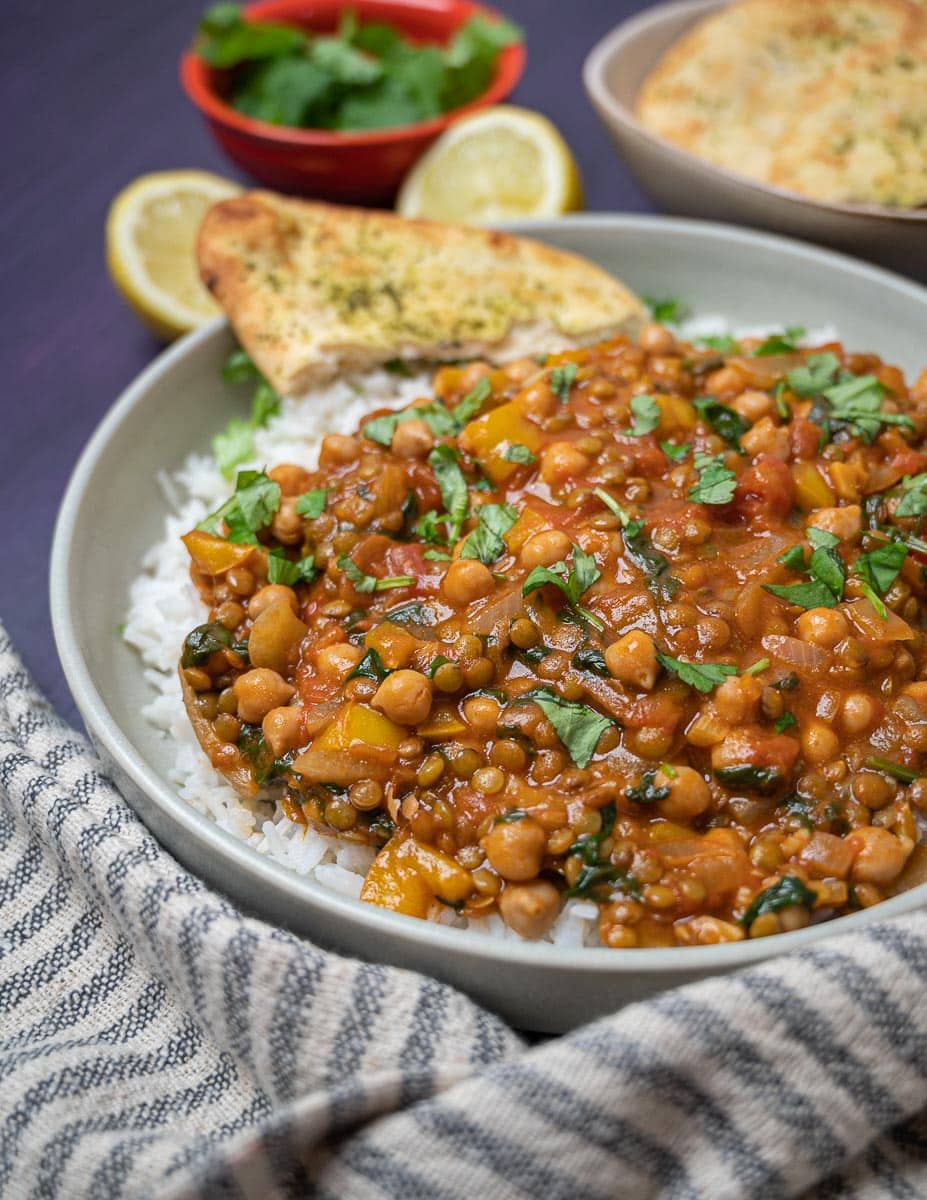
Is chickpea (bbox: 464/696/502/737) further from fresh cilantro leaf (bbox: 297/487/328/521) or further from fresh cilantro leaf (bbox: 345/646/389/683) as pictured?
fresh cilantro leaf (bbox: 297/487/328/521)

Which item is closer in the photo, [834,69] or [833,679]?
[833,679]

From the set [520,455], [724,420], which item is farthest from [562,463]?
[724,420]

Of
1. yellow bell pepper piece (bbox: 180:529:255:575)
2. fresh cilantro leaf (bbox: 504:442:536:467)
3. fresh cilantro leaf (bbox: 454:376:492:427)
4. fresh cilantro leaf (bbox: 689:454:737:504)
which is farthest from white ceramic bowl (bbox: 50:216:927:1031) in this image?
fresh cilantro leaf (bbox: 504:442:536:467)

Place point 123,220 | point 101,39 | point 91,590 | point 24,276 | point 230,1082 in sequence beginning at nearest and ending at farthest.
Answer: point 230,1082 < point 91,590 < point 123,220 < point 24,276 < point 101,39

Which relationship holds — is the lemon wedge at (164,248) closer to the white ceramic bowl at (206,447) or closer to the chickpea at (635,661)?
the white ceramic bowl at (206,447)

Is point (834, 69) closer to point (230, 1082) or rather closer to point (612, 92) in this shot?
point (612, 92)

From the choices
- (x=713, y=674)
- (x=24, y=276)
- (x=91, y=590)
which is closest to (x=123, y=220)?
(x=24, y=276)

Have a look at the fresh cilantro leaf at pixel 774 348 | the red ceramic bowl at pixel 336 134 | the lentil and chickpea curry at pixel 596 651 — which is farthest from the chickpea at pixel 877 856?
the red ceramic bowl at pixel 336 134
